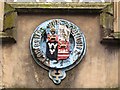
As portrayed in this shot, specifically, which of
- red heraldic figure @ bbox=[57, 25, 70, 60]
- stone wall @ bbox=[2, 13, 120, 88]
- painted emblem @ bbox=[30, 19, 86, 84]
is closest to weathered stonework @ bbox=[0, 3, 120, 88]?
stone wall @ bbox=[2, 13, 120, 88]

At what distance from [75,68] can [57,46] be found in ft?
1.53

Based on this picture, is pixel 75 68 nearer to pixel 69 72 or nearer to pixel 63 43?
pixel 69 72

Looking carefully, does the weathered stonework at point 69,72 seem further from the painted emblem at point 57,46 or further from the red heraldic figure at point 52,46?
the red heraldic figure at point 52,46

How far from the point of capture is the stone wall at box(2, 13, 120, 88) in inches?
330

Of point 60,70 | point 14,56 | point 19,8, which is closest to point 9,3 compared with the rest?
point 19,8

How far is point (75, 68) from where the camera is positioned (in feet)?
27.7

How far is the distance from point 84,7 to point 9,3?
4.16ft

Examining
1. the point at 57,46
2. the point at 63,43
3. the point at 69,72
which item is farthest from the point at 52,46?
the point at 69,72

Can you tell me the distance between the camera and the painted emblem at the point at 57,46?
839cm

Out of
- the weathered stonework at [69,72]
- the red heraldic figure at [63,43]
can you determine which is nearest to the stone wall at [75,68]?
the weathered stonework at [69,72]

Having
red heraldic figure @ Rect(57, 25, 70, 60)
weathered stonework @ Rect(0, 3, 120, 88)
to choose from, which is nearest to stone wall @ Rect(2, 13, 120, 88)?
weathered stonework @ Rect(0, 3, 120, 88)

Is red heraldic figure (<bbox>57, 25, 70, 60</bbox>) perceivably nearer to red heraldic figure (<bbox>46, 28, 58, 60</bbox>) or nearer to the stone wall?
red heraldic figure (<bbox>46, 28, 58, 60</bbox>)

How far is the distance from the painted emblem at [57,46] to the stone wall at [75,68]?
0.31ft

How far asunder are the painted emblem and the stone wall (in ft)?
0.31
